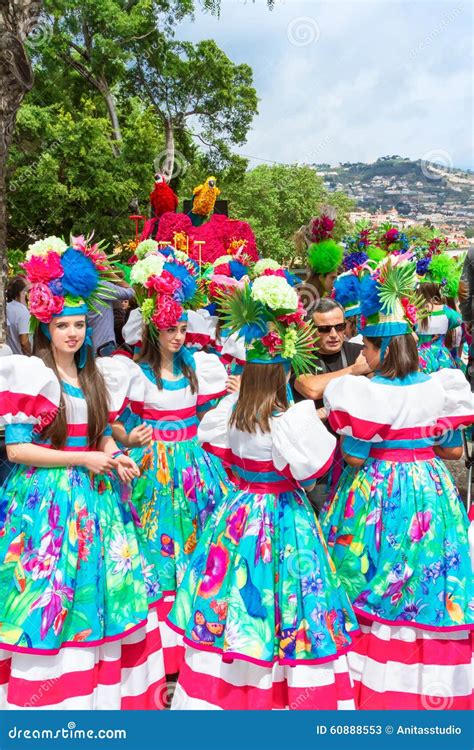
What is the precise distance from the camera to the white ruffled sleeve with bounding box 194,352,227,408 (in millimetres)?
3949

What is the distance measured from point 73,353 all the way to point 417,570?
1811 millimetres

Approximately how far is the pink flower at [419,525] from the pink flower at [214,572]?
84 cm

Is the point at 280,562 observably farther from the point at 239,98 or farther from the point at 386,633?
the point at 239,98

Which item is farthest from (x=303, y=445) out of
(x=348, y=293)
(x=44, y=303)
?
(x=348, y=293)

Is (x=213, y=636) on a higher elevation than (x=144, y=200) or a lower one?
lower

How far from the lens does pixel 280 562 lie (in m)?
2.66

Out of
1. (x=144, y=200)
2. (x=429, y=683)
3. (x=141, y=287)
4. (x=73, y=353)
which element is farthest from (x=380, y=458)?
(x=144, y=200)

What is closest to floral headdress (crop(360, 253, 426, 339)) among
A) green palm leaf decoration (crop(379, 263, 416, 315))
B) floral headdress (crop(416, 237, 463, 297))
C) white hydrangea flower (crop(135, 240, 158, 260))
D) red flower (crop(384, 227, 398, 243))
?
green palm leaf decoration (crop(379, 263, 416, 315))

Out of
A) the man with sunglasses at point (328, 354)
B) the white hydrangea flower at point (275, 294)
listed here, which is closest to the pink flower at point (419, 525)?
the man with sunglasses at point (328, 354)

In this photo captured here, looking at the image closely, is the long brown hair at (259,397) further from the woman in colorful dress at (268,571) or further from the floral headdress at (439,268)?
the floral headdress at (439,268)

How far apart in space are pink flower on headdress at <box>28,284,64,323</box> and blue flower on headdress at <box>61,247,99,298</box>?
77 mm

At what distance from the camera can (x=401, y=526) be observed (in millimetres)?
2963

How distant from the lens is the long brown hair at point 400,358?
307 cm

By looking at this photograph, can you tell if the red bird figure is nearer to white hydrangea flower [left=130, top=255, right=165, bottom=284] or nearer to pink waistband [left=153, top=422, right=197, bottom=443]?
white hydrangea flower [left=130, top=255, right=165, bottom=284]
